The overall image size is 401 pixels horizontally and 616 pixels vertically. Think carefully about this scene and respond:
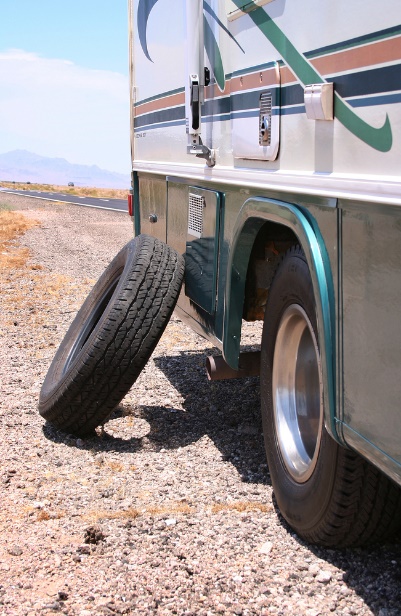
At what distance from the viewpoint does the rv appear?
2.35 metres

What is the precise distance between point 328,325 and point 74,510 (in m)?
1.62

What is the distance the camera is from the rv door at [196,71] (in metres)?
4.11

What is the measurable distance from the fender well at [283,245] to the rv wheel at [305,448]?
186mm

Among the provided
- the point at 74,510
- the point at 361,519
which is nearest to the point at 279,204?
the point at 361,519

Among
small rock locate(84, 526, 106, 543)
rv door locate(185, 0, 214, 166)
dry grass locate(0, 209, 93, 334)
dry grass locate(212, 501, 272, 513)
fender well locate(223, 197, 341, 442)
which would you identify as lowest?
dry grass locate(212, 501, 272, 513)

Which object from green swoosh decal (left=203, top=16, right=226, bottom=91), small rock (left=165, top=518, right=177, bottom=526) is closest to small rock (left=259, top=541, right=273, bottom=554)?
small rock (left=165, top=518, right=177, bottom=526)

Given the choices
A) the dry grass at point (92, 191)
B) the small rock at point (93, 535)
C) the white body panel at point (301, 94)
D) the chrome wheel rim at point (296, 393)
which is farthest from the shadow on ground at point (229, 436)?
the dry grass at point (92, 191)

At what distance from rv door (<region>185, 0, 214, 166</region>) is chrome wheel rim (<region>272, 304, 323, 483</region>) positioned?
1.17 meters

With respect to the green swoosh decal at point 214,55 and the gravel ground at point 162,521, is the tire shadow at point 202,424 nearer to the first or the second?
the gravel ground at point 162,521

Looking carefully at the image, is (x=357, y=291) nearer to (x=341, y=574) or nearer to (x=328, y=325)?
(x=328, y=325)

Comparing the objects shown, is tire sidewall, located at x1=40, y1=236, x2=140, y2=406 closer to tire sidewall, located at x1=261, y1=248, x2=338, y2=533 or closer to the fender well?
the fender well

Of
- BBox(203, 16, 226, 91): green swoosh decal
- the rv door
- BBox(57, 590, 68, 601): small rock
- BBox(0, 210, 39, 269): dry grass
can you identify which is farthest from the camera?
BBox(0, 210, 39, 269): dry grass

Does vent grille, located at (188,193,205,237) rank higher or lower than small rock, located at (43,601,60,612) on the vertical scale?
higher

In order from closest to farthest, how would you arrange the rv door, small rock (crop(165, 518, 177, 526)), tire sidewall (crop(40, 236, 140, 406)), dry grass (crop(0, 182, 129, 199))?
1. small rock (crop(165, 518, 177, 526))
2. the rv door
3. tire sidewall (crop(40, 236, 140, 406))
4. dry grass (crop(0, 182, 129, 199))
